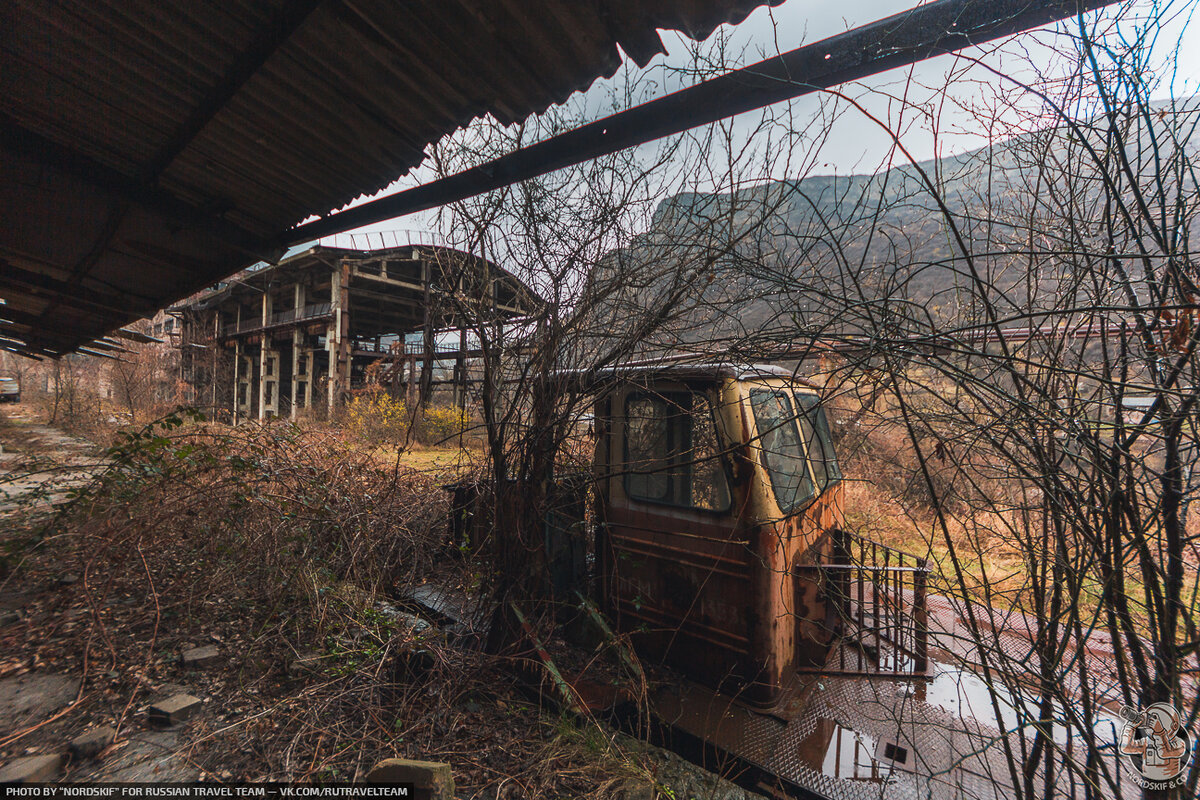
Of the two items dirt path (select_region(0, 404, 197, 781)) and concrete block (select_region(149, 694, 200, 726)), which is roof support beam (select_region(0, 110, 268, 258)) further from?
concrete block (select_region(149, 694, 200, 726))

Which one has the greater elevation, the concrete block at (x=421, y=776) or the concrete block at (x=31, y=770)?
the concrete block at (x=421, y=776)

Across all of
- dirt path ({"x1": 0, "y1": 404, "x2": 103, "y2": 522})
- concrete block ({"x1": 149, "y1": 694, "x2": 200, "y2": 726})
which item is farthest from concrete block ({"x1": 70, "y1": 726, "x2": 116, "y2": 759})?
dirt path ({"x1": 0, "y1": 404, "x2": 103, "y2": 522})

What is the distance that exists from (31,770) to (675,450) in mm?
2875

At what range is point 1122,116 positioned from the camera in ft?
4.62

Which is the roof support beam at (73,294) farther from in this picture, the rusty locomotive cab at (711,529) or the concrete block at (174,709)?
the rusty locomotive cab at (711,529)

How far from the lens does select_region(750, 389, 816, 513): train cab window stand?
107 inches

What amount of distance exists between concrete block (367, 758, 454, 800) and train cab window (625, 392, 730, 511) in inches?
61.1

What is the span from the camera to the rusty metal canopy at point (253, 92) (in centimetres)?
158

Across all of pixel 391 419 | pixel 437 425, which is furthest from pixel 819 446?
pixel 391 419

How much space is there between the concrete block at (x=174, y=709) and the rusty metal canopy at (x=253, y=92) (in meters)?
2.65

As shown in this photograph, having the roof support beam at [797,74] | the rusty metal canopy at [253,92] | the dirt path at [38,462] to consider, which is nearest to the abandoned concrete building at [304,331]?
the dirt path at [38,462]

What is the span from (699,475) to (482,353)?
4.94 ft

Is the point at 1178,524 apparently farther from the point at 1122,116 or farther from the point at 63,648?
the point at 63,648

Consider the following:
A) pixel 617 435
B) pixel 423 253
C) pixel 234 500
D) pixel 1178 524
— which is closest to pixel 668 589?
pixel 617 435
